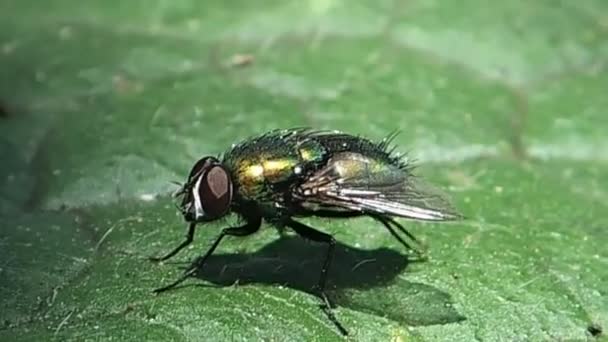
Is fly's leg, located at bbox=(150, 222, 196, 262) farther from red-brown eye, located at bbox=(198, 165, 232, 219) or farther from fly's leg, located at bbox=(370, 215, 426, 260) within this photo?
fly's leg, located at bbox=(370, 215, 426, 260)

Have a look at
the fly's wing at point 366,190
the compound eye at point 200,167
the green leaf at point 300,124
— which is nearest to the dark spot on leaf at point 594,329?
the green leaf at point 300,124

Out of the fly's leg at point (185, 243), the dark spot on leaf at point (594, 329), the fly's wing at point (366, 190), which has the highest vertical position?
the fly's wing at point (366, 190)

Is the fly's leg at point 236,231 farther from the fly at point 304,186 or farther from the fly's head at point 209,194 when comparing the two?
the fly's head at point 209,194

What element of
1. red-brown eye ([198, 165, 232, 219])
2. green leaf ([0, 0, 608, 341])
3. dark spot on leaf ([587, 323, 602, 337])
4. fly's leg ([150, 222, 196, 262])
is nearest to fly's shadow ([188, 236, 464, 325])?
green leaf ([0, 0, 608, 341])

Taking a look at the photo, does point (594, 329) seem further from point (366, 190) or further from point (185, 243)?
point (185, 243)

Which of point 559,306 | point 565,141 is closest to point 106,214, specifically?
point 559,306

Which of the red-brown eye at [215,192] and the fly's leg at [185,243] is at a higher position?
the red-brown eye at [215,192]

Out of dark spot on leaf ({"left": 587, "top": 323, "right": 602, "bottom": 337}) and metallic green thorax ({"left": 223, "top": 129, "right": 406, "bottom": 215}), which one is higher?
metallic green thorax ({"left": 223, "top": 129, "right": 406, "bottom": 215})
